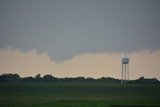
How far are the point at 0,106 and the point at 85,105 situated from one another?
49.8ft

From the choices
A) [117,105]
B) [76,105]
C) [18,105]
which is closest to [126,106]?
[117,105]

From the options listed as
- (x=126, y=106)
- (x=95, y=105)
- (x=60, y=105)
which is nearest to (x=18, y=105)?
(x=60, y=105)

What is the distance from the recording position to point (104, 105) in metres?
80.1

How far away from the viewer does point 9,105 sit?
79750 mm

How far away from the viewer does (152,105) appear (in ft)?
260

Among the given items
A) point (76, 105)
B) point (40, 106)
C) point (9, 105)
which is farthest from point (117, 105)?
point (9, 105)

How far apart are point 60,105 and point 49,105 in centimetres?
201

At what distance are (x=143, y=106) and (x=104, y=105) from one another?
7209 mm

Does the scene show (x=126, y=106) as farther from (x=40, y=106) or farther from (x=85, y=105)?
(x=40, y=106)

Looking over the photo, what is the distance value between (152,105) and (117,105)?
6442 mm

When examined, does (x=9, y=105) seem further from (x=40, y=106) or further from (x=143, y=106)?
(x=143, y=106)

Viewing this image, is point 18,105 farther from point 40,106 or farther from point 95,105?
point 95,105

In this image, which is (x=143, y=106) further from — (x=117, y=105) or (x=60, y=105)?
(x=60, y=105)

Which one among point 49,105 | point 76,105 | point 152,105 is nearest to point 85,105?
point 76,105
